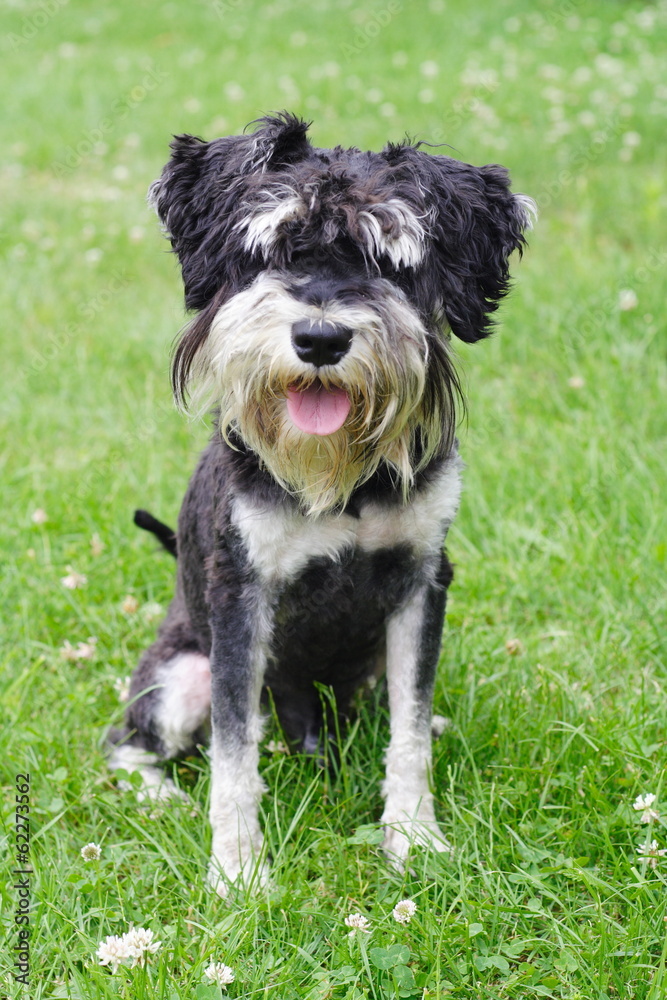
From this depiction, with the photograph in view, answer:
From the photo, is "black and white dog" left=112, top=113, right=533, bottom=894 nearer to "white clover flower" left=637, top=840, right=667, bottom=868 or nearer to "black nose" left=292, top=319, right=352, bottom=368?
"black nose" left=292, top=319, right=352, bottom=368

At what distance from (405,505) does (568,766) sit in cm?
100

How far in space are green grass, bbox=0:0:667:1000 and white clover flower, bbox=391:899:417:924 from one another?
0.03 meters

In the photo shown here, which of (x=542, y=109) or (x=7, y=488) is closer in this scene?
(x=7, y=488)

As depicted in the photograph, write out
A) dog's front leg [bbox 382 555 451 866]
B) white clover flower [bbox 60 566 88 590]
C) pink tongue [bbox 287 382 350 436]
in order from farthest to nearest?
1. white clover flower [bbox 60 566 88 590]
2. dog's front leg [bbox 382 555 451 866]
3. pink tongue [bbox 287 382 350 436]

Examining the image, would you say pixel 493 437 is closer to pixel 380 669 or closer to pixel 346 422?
pixel 380 669

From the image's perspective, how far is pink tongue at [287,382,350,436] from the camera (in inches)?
100

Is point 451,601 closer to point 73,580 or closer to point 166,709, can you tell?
point 166,709

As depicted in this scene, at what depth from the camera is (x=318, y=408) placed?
8.40ft

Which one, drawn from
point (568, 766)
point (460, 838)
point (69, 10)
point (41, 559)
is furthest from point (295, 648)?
point (69, 10)

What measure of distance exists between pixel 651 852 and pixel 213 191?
2.13 metres

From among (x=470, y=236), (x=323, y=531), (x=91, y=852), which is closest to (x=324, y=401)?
(x=323, y=531)

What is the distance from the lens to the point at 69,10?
50.2 ft

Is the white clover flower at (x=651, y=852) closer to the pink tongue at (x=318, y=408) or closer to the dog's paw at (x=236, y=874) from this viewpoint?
the dog's paw at (x=236, y=874)

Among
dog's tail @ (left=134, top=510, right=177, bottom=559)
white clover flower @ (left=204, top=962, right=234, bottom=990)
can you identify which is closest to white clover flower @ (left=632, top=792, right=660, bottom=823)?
white clover flower @ (left=204, top=962, right=234, bottom=990)
